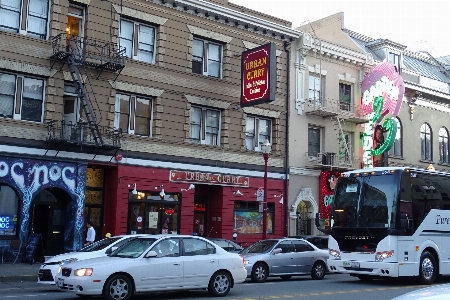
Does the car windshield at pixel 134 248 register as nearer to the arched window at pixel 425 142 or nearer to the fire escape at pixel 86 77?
the fire escape at pixel 86 77

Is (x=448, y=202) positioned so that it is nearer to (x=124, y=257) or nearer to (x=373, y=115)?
(x=124, y=257)

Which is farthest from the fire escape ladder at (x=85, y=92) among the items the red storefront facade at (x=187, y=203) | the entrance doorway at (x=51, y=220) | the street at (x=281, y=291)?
the street at (x=281, y=291)

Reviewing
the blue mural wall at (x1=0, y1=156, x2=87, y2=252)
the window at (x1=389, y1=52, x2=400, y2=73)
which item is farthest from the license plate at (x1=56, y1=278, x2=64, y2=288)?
the window at (x1=389, y1=52, x2=400, y2=73)

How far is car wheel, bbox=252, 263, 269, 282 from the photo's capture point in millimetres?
18641

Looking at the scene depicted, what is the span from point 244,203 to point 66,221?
9625 mm

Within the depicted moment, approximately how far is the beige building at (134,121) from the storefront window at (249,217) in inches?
2.5

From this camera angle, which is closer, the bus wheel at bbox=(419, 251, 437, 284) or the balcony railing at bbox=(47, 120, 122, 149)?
the bus wheel at bbox=(419, 251, 437, 284)

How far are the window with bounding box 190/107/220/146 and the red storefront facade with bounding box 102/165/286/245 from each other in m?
1.77

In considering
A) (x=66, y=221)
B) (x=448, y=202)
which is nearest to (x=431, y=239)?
(x=448, y=202)

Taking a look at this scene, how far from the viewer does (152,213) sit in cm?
2634

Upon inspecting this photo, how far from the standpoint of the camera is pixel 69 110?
24.5 m

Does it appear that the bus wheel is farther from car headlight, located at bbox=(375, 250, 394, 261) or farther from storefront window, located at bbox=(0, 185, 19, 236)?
storefront window, located at bbox=(0, 185, 19, 236)

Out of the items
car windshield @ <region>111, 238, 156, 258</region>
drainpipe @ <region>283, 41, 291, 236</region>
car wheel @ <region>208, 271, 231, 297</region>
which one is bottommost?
car wheel @ <region>208, 271, 231, 297</region>

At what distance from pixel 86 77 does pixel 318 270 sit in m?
12.7
